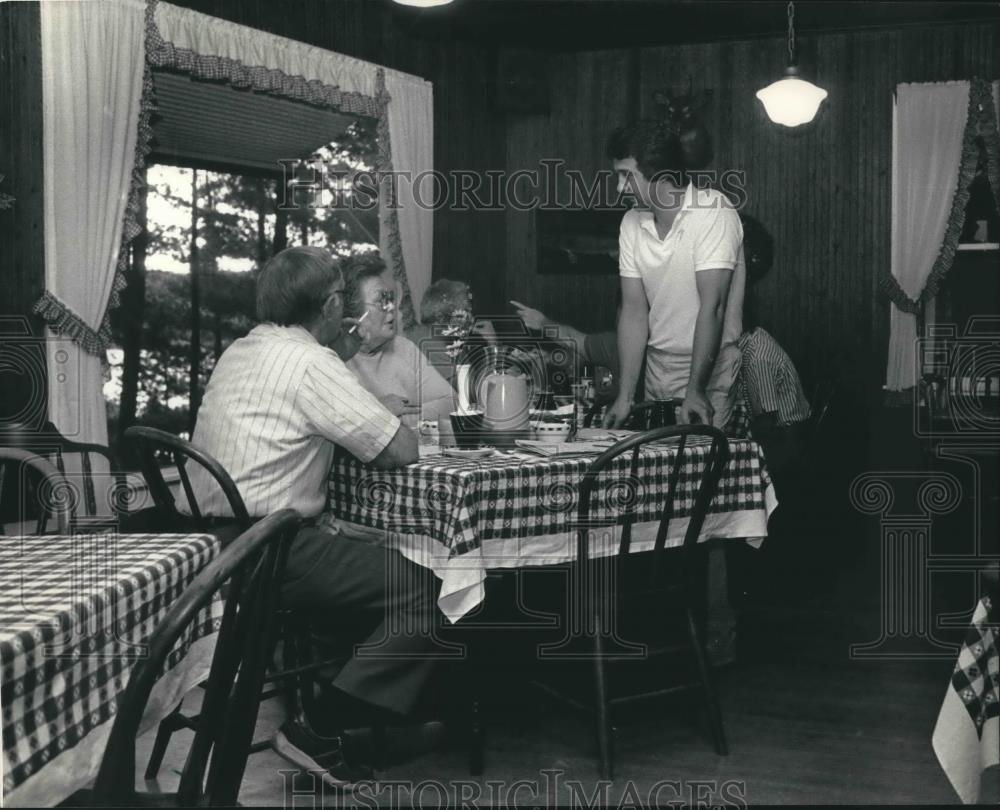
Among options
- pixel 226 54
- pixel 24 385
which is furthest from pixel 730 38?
pixel 24 385

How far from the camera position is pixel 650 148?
3375 mm

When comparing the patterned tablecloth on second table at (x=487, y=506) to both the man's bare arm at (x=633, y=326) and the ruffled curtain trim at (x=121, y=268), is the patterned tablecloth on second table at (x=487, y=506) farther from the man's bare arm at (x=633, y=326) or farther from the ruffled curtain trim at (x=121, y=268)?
the ruffled curtain trim at (x=121, y=268)

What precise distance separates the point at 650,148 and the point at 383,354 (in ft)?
3.77

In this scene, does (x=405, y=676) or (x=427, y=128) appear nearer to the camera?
(x=405, y=676)

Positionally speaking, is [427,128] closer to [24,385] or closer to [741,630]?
[24,385]

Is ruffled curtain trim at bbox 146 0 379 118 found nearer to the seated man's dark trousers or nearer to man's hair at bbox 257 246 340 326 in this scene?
man's hair at bbox 257 246 340 326

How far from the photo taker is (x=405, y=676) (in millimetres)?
2490

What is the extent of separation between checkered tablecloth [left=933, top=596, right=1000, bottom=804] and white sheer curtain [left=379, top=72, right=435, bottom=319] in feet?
15.2

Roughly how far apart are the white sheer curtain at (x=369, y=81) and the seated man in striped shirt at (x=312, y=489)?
2.58m

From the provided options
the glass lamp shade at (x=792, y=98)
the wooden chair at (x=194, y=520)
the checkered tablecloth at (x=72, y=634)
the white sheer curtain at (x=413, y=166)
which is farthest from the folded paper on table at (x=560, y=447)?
the white sheer curtain at (x=413, y=166)

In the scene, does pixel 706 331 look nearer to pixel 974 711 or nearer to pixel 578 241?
pixel 974 711

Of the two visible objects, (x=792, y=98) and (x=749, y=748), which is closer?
(x=749, y=748)

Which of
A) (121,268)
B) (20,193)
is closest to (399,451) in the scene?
(121,268)

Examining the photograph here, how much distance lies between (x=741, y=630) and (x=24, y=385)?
9.30 feet
